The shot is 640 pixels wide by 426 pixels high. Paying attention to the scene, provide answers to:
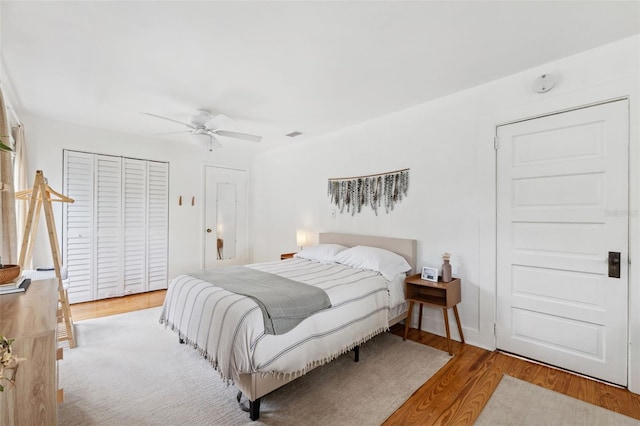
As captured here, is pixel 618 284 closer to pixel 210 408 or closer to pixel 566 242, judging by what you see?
pixel 566 242

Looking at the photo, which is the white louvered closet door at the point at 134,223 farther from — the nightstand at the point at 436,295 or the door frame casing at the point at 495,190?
the door frame casing at the point at 495,190

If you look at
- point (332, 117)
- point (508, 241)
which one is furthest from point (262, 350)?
point (332, 117)

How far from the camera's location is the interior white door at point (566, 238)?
7.16 ft

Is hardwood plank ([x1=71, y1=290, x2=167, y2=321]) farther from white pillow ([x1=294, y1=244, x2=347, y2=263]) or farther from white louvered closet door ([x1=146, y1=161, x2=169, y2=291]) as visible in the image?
white pillow ([x1=294, y1=244, x2=347, y2=263])

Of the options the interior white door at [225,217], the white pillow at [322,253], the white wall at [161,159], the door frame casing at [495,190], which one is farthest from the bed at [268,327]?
the interior white door at [225,217]

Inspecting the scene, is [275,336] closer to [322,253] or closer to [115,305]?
[322,253]

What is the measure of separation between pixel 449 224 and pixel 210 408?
2714 millimetres

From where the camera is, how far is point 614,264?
2184 millimetres

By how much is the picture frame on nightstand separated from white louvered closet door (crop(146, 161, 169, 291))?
4204 mm

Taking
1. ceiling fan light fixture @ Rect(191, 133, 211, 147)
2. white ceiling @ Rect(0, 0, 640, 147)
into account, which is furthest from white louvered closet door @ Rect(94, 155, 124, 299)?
ceiling fan light fixture @ Rect(191, 133, 211, 147)

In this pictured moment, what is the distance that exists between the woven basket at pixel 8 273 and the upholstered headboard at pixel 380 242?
Result: 319cm

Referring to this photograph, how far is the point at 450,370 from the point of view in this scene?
2.43m

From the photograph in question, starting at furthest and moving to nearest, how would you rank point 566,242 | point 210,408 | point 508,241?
point 508,241 → point 566,242 → point 210,408

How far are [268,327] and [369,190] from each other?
2459 millimetres
